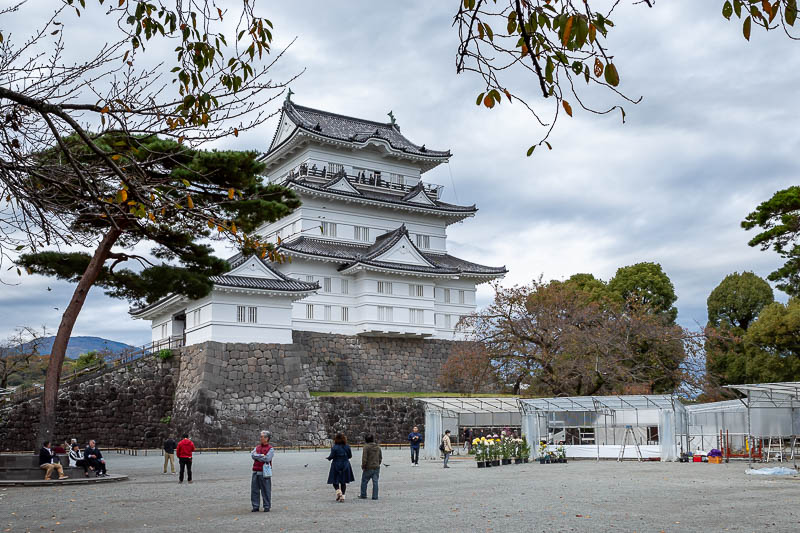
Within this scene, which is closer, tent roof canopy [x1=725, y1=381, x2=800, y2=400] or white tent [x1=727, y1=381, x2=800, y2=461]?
tent roof canopy [x1=725, y1=381, x2=800, y2=400]

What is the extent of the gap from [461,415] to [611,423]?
8.86 metres

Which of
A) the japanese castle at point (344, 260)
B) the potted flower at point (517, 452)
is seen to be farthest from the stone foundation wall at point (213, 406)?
the potted flower at point (517, 452)

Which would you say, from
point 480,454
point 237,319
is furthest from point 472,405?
point 237,319

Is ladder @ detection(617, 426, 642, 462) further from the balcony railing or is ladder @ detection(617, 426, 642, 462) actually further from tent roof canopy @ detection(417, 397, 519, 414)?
the balcony railing

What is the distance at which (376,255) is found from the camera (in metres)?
47.2

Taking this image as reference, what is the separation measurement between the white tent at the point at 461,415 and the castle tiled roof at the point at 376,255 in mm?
11788

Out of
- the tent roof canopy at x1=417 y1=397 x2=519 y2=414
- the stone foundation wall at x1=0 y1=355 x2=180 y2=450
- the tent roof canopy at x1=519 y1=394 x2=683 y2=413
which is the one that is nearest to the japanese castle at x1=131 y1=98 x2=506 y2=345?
the stone foundation wall at x1=0 y1=355 x2=180 y2=450

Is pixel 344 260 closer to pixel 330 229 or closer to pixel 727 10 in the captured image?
pixel 330 229

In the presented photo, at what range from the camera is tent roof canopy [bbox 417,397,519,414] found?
36.2m

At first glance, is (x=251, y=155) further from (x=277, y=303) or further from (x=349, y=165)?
(x=349, y=165)

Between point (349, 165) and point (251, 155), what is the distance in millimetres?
29611

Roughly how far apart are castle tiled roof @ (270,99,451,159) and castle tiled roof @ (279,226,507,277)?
7302mm

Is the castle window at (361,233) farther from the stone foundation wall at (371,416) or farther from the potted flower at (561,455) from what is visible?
the potted flower at (561,455)

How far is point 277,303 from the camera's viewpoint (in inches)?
1650
